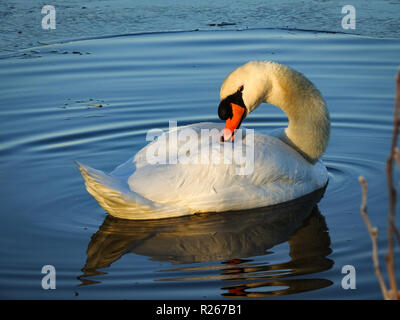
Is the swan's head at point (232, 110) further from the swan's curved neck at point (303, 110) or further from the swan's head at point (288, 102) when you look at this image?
the swan's curved neck at point (303, 110)

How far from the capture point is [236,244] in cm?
506

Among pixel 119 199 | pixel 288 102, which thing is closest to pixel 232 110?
pixel 288 102

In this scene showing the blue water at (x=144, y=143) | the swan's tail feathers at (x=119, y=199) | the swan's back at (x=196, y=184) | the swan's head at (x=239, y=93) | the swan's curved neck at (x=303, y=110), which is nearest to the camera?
the blue water at (x=144, y=143)

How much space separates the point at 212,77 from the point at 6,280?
5.11 meters

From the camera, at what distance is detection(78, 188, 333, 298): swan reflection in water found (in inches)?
174

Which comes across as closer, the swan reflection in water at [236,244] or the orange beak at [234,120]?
the swan reflection in water at [236,244]

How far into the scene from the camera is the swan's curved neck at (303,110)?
6.03 m

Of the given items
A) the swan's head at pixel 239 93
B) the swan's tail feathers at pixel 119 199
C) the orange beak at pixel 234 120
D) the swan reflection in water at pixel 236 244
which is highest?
the swan's head at pixel 239 93

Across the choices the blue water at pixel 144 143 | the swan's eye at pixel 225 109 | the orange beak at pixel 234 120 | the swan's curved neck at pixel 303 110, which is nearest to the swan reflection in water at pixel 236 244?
the blue water at pixel 144 143

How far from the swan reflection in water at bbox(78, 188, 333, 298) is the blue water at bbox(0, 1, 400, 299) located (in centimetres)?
1

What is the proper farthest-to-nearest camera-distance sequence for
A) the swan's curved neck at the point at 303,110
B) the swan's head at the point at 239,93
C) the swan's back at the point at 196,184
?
1. the swan's curved neck at the point at 303,110
2. the swan's head at the point at 239,93
3. the swan's back at the point at 196,184

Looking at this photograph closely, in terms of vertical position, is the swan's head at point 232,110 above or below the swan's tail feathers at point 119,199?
above

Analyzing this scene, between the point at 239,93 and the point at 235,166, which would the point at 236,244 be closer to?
the point at 235,166
